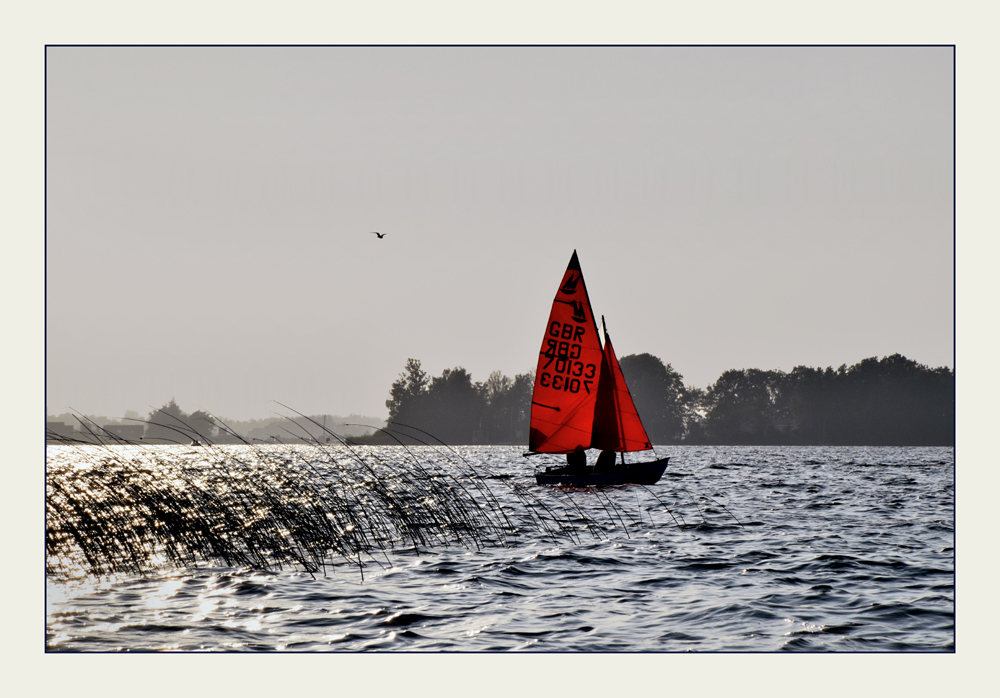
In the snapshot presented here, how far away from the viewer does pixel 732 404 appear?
16225 cm

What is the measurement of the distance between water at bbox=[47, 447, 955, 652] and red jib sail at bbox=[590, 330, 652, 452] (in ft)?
44.7

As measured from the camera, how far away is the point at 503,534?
18.3 meters

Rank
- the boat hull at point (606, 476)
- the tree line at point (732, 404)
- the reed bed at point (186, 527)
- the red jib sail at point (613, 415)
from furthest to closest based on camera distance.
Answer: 1. the tree line at point (732, 404)
2. the red jib sail at point (613, 415)
3. the boat hull at point (606, 476)
4. the reed bed at point (186, 527)

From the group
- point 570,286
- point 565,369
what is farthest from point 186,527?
point 570,286

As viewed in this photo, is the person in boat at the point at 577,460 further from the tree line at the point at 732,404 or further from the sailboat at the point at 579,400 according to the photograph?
the tree line at the point at 732,404

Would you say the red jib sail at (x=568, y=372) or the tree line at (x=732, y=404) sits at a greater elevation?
the red jib sail at (x=568, y=372)

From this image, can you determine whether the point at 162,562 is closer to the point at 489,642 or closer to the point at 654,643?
the point at 489,642

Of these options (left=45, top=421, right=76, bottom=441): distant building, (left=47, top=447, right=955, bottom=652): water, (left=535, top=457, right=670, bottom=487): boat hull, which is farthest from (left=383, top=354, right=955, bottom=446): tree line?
(left=45, top=421, right=76, bottom=441): distant building

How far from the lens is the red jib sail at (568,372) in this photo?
3156 cm

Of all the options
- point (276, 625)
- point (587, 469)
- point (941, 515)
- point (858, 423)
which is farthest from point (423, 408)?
point (276, 625)

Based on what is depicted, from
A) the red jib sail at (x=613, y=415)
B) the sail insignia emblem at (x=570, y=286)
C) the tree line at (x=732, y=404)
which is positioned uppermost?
the sail insignia emblem at (x=570, y=286)

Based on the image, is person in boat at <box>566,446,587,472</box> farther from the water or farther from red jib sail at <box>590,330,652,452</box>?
the water

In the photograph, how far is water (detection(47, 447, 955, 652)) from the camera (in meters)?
9.96

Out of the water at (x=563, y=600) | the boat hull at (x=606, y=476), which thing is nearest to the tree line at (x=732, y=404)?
the boat hull at (x=606, y=476)
